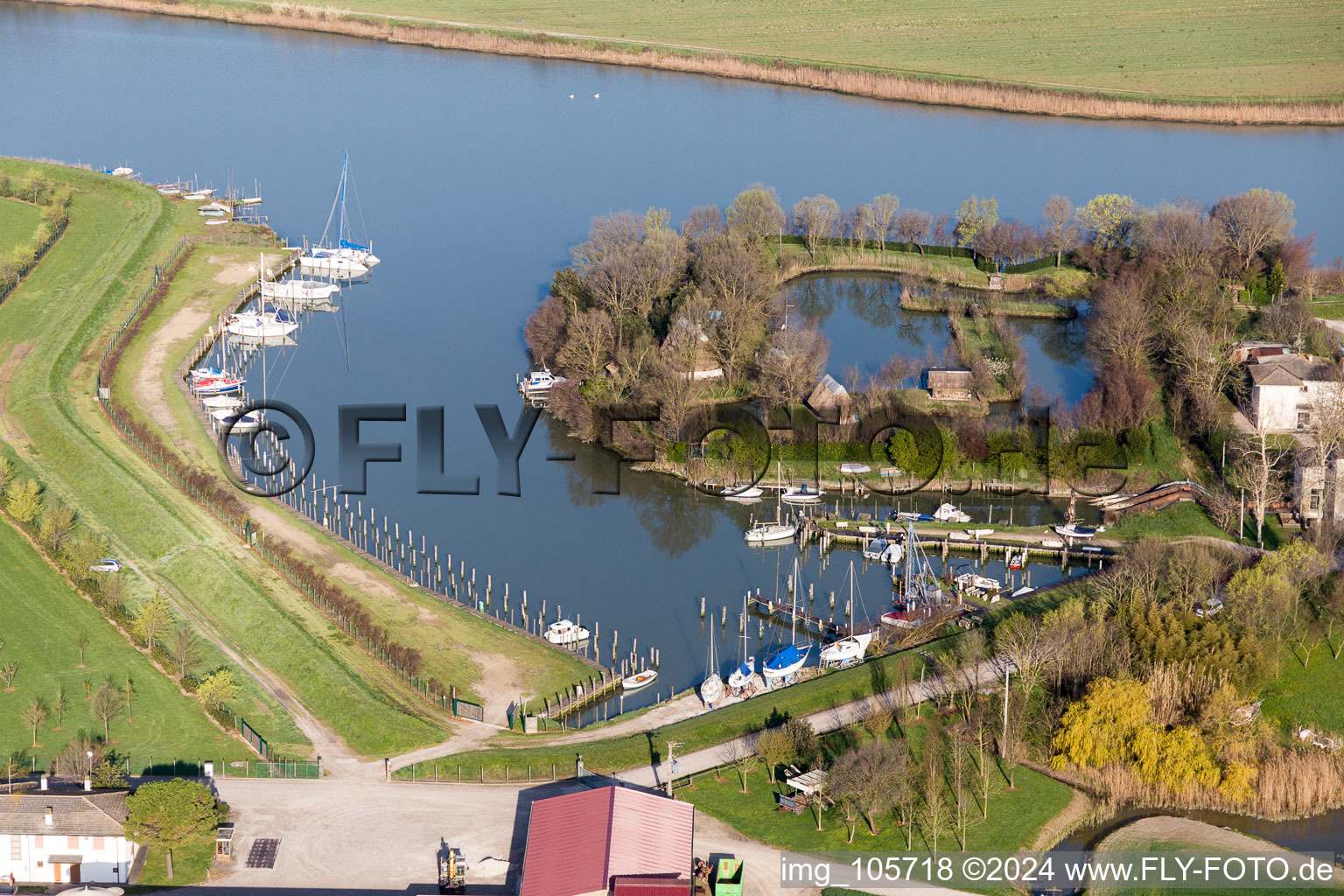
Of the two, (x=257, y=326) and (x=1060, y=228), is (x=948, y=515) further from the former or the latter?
(x=257, y=326)

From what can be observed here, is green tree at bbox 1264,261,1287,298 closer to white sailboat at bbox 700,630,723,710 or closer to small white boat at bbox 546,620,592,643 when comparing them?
white sailboat at bbox 700,630,723,710

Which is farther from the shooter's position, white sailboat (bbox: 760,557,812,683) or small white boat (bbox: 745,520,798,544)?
small white boat (bbox: 745,520,798,544)

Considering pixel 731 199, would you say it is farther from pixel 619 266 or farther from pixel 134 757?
pixel 134 757

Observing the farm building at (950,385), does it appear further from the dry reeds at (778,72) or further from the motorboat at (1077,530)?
the dry reeds at (778,72)

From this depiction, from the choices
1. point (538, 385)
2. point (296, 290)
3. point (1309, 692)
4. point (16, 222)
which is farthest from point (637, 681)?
point (16, 222)

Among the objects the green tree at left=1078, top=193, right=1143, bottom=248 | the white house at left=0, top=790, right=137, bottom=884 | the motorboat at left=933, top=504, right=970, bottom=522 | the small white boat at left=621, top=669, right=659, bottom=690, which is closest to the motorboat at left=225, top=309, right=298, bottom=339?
the motorboat at left=933, top=504, right=970, bottom=522

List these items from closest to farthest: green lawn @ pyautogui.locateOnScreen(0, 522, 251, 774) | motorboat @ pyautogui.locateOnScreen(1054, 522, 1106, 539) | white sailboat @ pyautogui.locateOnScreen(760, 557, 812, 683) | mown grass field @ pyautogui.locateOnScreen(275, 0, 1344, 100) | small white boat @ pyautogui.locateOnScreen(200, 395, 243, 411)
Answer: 1. green lawn @ pyautogui.locateOnScreen(0, 522, 251, 774)
2. white sailboat @ pyautogui.locateOnScreen(760, 557, 812, 683)
3. motorboat @ pyautogui.locateOnScreen(1054, 522, 1106, 539)
4. small white boat @ pyautogui.locateOnScreen(200, 395, 243, 411)
5. mown grass field @ pyautogui.locateOnScreen(275, 0, 1344, 100)

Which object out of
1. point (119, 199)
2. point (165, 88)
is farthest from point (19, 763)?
point (165, 88)
